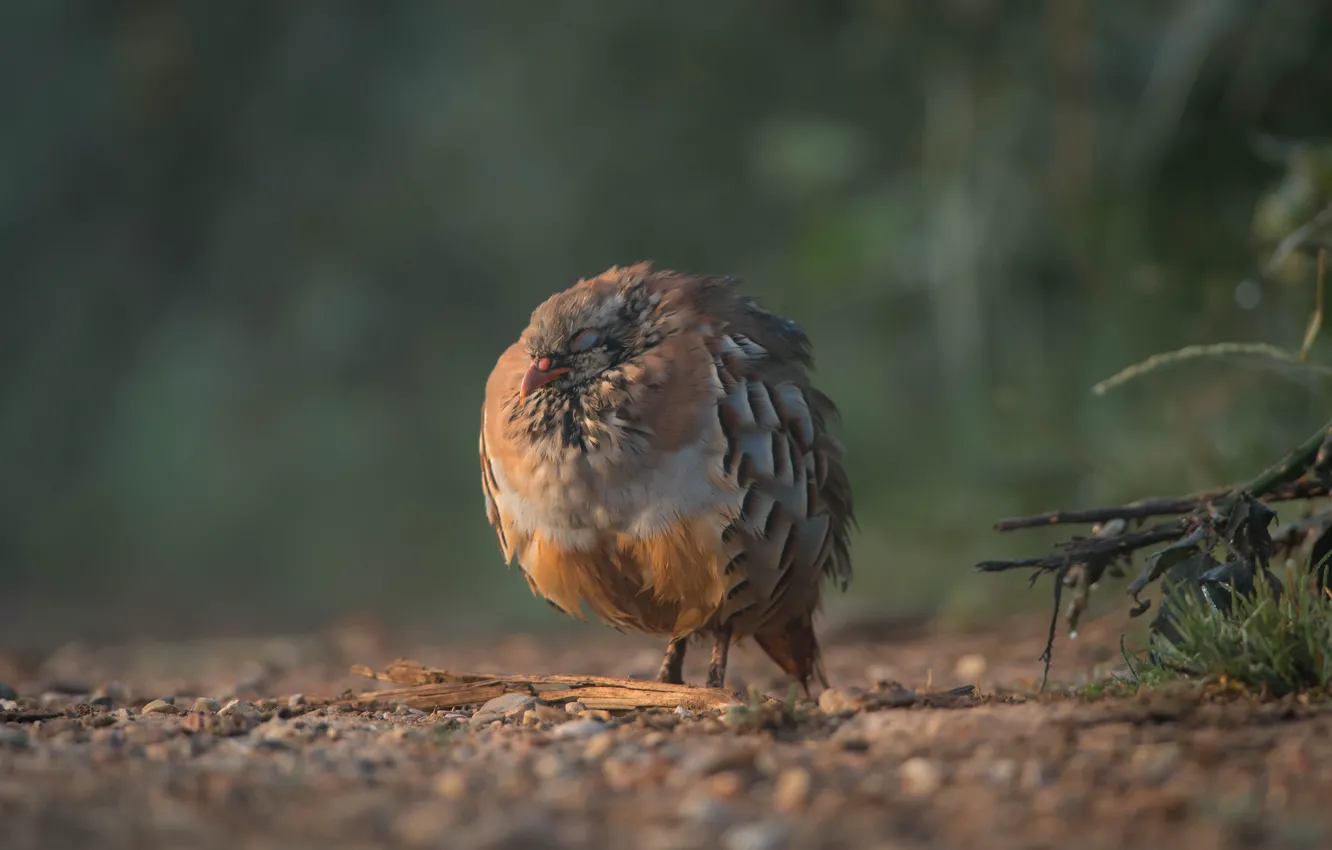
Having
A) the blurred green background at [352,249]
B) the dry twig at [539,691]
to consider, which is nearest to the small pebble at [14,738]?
the dry twig at [539,691]

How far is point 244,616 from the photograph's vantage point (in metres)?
10.2

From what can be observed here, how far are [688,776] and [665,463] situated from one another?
4.47 ft

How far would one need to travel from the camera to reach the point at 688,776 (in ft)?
7.38

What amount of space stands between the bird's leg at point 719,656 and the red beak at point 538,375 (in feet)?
2.74

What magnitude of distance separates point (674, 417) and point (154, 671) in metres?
3.17

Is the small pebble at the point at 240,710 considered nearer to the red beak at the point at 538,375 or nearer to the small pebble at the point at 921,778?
the red beak at the point at 538,375

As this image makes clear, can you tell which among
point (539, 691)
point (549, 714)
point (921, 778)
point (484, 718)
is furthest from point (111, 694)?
point (921, 778)

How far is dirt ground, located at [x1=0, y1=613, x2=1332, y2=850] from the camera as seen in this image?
1.88m

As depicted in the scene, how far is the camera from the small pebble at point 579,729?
2.71 meters

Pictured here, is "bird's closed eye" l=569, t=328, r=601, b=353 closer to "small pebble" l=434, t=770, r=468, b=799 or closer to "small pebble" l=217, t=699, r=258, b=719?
"small pebble" l=217, t=699, r=258, b=719

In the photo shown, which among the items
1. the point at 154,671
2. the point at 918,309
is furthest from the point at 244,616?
the point at 918,309

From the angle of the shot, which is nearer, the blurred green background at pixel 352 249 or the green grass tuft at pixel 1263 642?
the green grass tuft at pixel 1263 642

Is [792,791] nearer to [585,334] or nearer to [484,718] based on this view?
[484,718]

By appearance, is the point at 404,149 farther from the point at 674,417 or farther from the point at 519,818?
the point at 519,818
